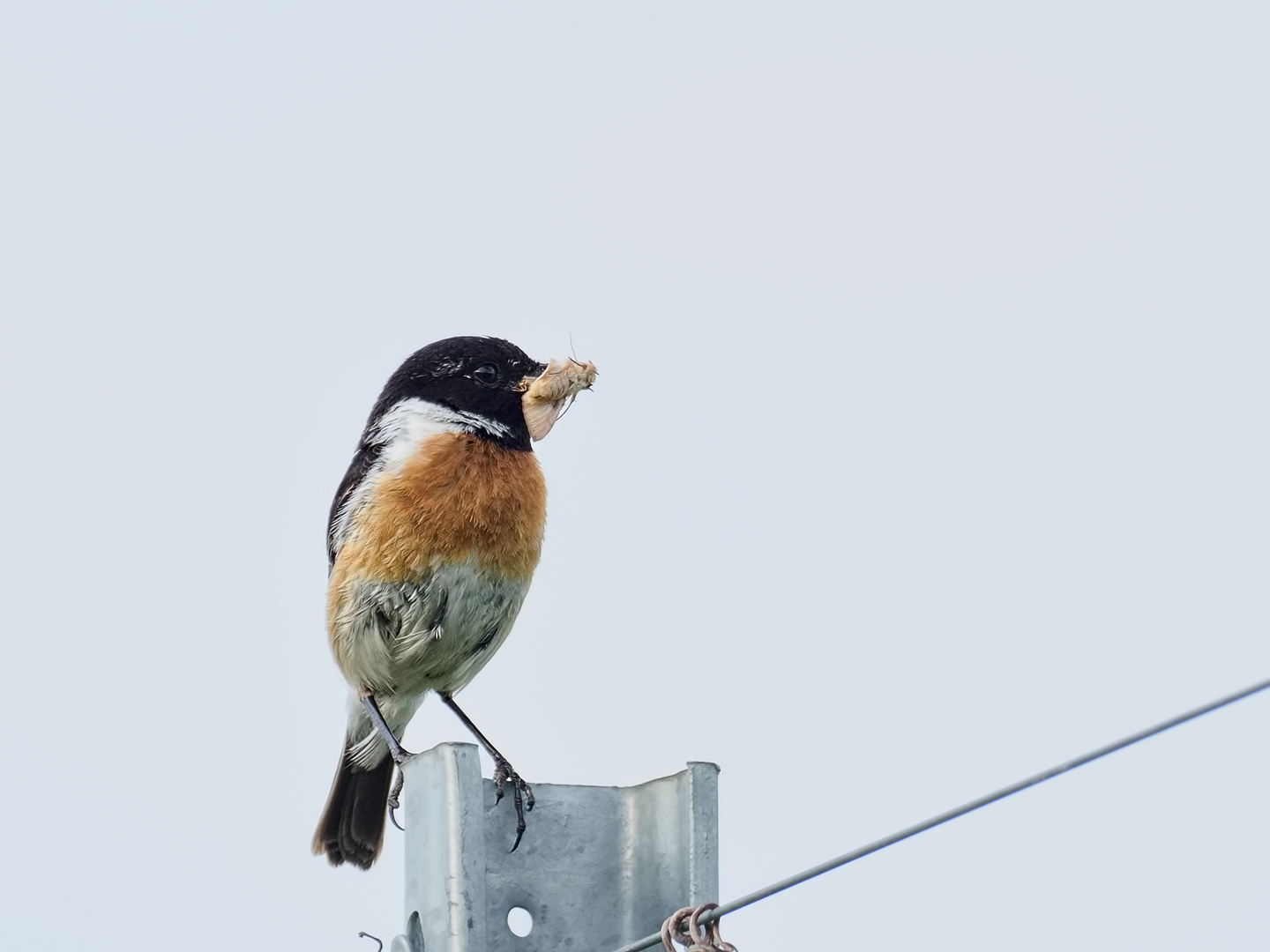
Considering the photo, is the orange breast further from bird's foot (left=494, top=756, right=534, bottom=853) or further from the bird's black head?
bird's foot (left=494, top=756, right=534, bottom=853)

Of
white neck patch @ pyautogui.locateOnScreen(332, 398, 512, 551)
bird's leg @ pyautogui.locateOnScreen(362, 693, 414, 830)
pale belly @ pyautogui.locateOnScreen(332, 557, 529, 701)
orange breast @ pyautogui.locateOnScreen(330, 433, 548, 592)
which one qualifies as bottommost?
bird's leg @ pyautogui.locateOnScreen(362, 693, 414, 830)

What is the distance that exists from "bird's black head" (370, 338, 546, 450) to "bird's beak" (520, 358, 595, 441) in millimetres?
43

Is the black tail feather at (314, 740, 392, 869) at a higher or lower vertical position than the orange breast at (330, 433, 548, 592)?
lower

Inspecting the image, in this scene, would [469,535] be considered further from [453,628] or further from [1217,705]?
[1217,705]

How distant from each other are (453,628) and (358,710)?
1.21 meters

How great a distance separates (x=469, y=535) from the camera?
6.84 metres

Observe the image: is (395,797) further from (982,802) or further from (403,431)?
(982,802)

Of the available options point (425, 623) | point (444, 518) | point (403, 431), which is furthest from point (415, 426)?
point (425, 623)

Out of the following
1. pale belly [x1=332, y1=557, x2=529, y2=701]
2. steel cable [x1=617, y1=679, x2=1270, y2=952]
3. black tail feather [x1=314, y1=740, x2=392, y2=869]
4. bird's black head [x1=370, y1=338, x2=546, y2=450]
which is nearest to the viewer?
steel cable [x1=617, y1=679, x2=1270, y2=952]

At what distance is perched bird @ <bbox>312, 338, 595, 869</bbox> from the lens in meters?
6.84

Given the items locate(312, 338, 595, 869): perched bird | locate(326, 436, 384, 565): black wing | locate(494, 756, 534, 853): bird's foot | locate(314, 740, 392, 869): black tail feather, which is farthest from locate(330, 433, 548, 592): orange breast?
locate(494, 756, 534, 853): bird's foot

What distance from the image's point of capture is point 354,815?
26.6 feet

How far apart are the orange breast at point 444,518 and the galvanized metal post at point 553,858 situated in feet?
8.46

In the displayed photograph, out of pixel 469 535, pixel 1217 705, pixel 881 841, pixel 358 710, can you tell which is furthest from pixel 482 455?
pixel 1217 705
